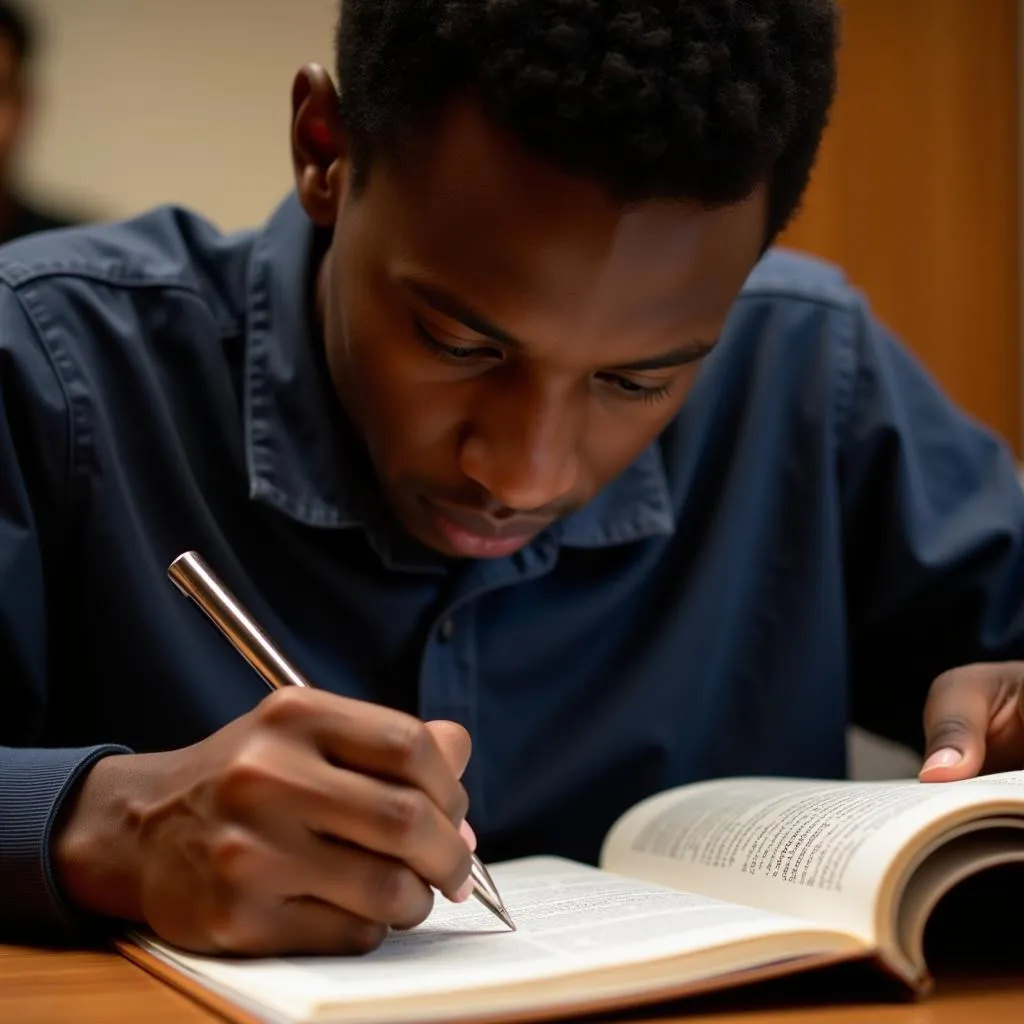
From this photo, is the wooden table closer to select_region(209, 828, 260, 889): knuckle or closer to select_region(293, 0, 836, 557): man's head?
select_region(209, 828, 260, 889): knuckle

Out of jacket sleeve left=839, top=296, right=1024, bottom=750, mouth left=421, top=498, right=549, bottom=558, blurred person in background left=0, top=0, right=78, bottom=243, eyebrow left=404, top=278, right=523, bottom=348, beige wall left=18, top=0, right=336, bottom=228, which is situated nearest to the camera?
eyebrow left=404, top=278, right=523, bottom=348

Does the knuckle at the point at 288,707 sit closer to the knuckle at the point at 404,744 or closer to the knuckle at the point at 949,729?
the knuckle at the point at 404,744

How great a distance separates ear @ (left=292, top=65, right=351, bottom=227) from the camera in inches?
33.9

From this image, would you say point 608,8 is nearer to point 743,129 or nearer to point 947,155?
point 743,129

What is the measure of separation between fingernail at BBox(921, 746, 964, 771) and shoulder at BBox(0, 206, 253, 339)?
0.54 metres

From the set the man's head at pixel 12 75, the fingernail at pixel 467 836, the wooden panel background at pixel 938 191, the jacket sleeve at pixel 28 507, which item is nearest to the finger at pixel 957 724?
the fingernail at pixel 467 836

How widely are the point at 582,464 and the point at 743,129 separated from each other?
208 mm

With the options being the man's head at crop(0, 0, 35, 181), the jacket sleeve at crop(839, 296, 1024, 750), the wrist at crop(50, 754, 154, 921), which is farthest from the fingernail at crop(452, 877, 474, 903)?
the man's head at crop(0, 0, 35, 181)

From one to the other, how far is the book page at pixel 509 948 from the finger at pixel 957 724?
0.58 feet

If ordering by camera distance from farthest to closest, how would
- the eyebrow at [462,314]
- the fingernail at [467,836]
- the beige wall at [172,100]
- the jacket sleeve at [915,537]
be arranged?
1. the beige wall at [172,100]
2. the jacket sleeve at [915,537]
3. the eyebrow at [462,314]
4. the fingernail at [467,836]

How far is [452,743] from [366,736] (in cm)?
6

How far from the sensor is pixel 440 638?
37.4 inches

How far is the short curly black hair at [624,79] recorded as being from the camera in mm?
665

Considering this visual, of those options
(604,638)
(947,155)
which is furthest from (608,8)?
(947,155)
